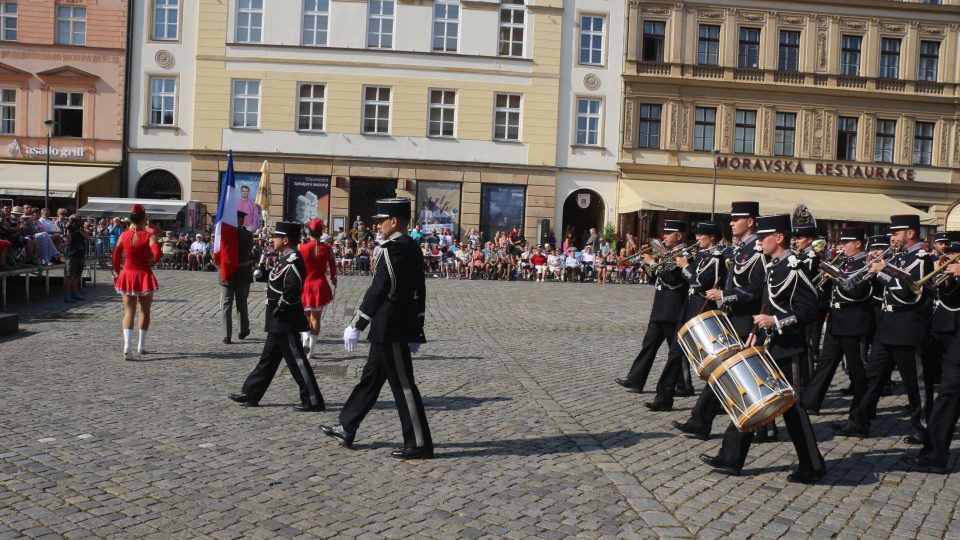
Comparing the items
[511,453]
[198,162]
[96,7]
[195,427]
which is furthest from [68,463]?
[96,7]

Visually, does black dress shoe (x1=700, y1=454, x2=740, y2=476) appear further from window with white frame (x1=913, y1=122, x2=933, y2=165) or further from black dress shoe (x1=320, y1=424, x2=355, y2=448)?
window with white frame (x1=913, y1=122, x2=933, y2=165)

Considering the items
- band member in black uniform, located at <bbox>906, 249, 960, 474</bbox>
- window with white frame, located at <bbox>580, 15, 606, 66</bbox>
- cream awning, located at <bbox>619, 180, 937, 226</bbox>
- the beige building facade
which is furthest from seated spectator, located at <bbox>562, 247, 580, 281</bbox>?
band member in black uniform, located at <bbox>906, 249, 960, 474</bbox>

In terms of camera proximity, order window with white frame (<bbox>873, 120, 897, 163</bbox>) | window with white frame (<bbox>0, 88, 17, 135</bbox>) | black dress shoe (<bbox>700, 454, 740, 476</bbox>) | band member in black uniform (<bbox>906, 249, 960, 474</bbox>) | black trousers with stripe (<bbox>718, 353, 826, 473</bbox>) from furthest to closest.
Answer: window with white frame (<bbox>873, 120, 897, 163</bbox>) < window with white frame (<bbox>0, 88, 17, 135</bbox>) < band member in black uniform (<bbox>906, 249, 960, 474</bbox>) < black dress shoe (<bbox>700, 454, 740, 476</bbox>) < black trousers with stripe (<bbox>718, 353, 826, 473</bbox>)

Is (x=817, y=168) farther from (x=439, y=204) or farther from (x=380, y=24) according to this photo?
(x=380, y=24)

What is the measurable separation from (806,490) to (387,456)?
10.3ft

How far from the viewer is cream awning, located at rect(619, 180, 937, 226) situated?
112ft

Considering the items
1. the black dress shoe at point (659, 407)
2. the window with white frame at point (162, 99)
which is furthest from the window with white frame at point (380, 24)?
the black dress shoe at point (659, 407)

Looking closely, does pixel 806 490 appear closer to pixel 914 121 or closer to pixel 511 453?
pixel 511 453

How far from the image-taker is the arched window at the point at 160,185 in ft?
115

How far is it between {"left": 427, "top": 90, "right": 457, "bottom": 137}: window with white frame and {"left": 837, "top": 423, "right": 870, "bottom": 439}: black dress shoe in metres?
28.4

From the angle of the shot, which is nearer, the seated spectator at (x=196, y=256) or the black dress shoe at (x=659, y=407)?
the black dress shoe at (x=659, y=407)

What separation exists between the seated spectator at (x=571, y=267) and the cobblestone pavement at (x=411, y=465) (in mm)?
18661

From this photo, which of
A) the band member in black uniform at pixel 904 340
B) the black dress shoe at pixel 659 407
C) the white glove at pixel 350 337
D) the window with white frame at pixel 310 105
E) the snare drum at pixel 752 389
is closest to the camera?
the snare drum at pixel 752 389

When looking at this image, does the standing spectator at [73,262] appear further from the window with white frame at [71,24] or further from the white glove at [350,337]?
the window with white frame at [71,24]
